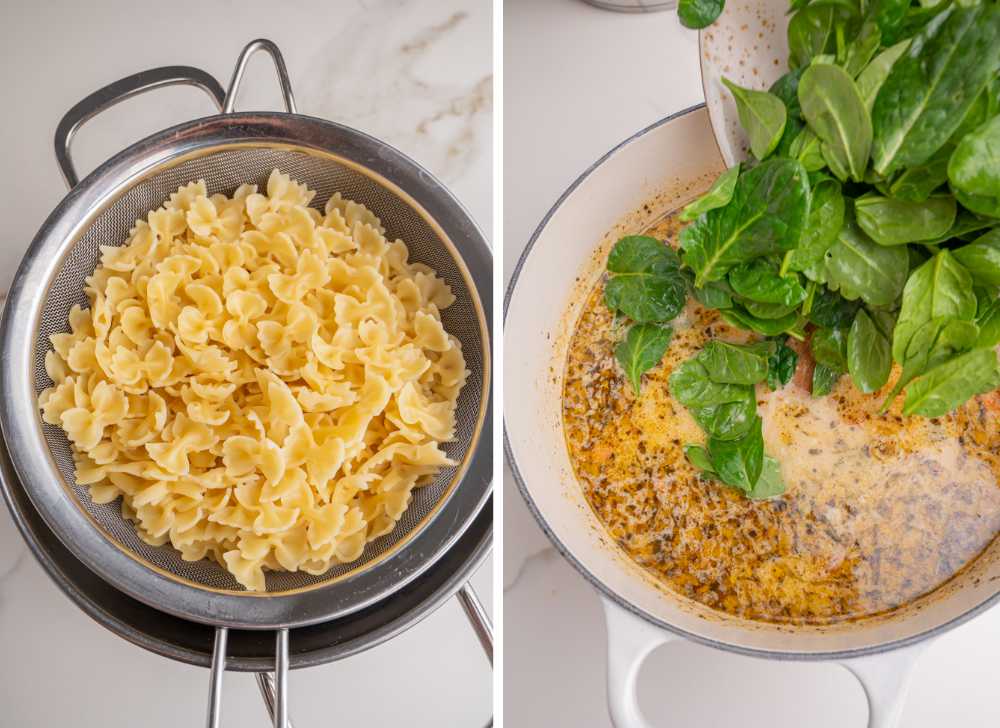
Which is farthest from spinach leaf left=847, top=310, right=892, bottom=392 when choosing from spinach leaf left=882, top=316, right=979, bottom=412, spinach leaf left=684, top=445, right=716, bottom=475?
spinach leaf left=684, top=445, right=716, bottom=475

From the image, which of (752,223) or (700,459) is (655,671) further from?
(752,223)

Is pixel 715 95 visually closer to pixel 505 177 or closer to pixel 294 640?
pixel 505 177

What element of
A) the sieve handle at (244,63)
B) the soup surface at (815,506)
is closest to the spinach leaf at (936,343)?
the soup surface at (815,506)

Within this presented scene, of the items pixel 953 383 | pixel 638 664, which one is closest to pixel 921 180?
pixel 953 383

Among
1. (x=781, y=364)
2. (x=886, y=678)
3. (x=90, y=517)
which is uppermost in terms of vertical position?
(x=781, y=364)

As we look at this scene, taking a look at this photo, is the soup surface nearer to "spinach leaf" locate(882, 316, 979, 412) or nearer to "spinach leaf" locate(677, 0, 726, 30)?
"spinach leaf" locate(882, 316, 979, 412)

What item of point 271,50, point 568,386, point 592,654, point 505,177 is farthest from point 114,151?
point 592,654

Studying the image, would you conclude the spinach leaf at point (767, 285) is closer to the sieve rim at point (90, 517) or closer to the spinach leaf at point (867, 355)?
the spinach leaf at point (867, 355)
